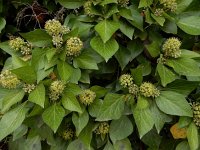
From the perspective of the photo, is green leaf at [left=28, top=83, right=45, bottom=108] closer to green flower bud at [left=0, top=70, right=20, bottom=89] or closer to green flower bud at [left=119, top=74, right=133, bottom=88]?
green flower bud at [left=0, top=70, right=20, bottom=89]

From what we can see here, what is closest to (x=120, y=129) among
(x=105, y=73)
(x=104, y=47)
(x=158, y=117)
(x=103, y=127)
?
(x=103, y=127)

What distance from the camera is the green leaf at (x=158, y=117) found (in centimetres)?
175

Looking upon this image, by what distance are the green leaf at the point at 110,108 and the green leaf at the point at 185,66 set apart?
286 millimetres

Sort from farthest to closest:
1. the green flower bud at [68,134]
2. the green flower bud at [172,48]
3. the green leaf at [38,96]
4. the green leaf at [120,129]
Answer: the green flower bud at [68,134] < the green leaf at [120,129] < the green flower bud at [172,48] < the green leaf at [38,96]

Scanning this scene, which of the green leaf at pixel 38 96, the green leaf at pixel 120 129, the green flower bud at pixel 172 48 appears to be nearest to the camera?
the green leaf at pixel 38 96

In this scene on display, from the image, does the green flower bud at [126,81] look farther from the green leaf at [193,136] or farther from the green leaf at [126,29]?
the green leaf at [193,136]

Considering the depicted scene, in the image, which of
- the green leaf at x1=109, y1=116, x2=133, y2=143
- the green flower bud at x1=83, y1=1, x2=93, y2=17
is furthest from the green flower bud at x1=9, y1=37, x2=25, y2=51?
the green leaf at x1=109, y1=116, x2=133, y2=143

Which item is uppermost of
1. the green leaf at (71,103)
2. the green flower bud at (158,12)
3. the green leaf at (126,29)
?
the green flower bud at (158,12)

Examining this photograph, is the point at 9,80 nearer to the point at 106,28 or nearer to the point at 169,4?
the point at 106,28

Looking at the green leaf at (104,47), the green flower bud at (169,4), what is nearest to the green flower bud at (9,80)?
the green leaf at (104,47)

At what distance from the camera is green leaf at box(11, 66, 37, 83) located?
5.40ft

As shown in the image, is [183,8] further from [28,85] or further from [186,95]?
[28,85]

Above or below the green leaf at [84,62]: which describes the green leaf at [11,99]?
below

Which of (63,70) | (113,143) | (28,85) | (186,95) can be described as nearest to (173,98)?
(186,95)
